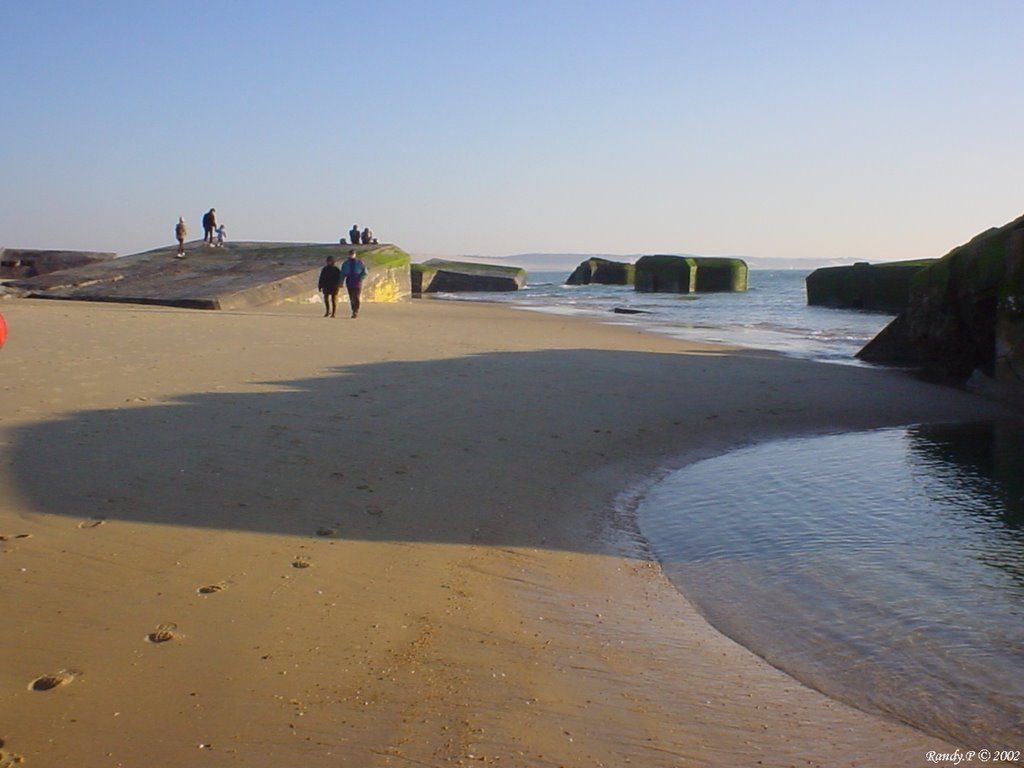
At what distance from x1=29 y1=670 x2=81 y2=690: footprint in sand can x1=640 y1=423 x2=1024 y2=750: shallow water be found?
2.90 metres

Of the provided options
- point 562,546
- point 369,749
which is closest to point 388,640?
point 369,749

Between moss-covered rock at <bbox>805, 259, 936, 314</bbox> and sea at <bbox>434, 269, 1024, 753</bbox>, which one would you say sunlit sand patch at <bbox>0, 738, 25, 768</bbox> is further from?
moss-covered rock at <bbox>805, 259, 936, 314</bbox>

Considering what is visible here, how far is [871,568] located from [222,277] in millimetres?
22424

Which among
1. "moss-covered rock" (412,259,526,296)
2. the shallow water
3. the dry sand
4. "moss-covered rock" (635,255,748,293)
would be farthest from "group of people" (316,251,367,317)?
"moss-covered rock" (635,255,748,293)

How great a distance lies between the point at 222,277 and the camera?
2597cm

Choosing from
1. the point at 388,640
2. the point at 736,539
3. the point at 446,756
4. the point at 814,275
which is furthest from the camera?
the point at 814,275

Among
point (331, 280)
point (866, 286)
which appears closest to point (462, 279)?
point (866, 286)

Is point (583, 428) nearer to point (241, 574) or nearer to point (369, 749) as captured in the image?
point (241, 574)

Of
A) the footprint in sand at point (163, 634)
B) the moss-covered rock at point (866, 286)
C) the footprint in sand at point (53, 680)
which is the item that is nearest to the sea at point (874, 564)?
the footprint in sand at point (163, 634)

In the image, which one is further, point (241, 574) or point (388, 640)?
point (241, 574)

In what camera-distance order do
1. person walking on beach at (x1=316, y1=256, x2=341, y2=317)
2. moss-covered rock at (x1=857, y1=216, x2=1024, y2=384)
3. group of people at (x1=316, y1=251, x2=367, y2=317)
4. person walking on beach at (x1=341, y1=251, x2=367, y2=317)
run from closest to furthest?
moss-covered rock at (x1=857, y1=216, x2=1024, y2=384) → person walking on beach at (x1=341, y1=251, x2=367, y2=317) → group of people at (x1=316, y1=251, x2=367, y2=317) → person walking on beach at (x1=316, y1=256, x2=341, y2=317)

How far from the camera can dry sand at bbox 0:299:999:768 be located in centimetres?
348

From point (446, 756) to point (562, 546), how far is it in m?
2.94

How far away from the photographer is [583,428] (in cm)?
971
